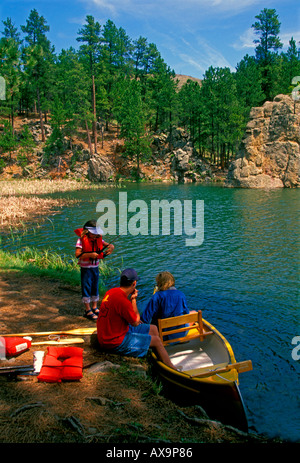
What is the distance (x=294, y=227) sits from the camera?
20.3 m

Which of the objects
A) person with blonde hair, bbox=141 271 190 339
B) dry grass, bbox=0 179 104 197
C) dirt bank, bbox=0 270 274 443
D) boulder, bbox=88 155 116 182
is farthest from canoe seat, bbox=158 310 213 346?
boulder, bbox=88 155 116 182

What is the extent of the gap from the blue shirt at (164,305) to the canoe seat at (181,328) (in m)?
0.19

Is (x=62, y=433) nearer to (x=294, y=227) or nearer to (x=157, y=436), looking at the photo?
(x=157, y=436)

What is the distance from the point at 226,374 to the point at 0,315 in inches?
216

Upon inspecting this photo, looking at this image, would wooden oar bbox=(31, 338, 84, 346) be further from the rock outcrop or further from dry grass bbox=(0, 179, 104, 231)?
the rock outcrop

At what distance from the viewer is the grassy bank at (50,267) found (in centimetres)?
1142

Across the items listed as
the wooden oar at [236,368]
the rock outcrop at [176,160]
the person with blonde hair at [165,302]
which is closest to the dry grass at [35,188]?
the rock outcrop at [176,160]

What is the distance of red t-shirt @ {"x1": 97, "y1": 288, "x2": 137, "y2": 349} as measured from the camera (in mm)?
5543

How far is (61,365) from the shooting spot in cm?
541

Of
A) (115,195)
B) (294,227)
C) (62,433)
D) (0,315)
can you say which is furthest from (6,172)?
(62,433)

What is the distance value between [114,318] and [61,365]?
3.74ft

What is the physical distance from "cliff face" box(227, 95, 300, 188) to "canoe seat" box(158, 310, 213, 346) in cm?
4357

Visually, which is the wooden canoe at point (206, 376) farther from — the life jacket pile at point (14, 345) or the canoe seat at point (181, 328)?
the life jacket pile at point (14, 345)

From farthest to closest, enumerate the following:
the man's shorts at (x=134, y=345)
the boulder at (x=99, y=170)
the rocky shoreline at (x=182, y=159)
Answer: the boulder at (x=99, y=170) < the rocky shoreline at (x=182, y=159) < the man's shorts at (x=134, y=345)
